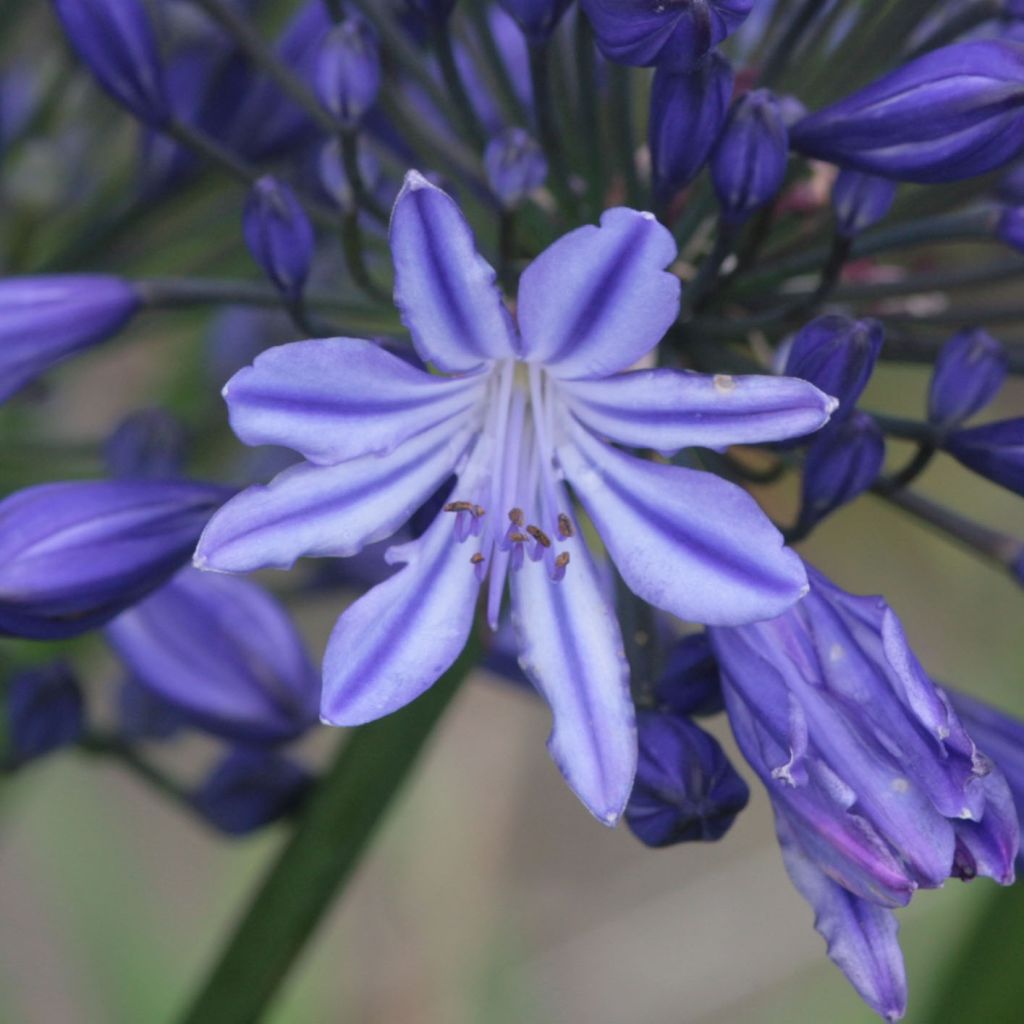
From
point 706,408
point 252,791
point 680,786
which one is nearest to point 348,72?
point 706,408

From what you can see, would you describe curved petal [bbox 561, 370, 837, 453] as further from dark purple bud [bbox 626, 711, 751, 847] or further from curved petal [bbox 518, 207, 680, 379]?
dark purple bud [bbox 626, 711, 751, 847]

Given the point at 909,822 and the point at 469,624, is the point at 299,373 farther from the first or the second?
the point at 909,822

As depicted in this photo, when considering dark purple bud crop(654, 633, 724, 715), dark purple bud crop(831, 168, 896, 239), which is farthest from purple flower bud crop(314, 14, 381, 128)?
dark purple bud crop(654, 633, 724, 715)

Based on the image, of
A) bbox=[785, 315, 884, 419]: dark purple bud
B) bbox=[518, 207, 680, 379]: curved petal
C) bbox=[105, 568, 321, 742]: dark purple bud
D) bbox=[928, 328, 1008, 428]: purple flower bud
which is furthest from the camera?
bbox=[105, 568, 321, 742]: dark purple bud

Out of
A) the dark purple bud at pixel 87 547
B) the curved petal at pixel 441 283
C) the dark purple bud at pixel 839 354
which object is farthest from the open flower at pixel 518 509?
the dark purple bud at pixel 87 547

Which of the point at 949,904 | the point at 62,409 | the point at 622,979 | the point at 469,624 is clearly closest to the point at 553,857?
the point at 622,979

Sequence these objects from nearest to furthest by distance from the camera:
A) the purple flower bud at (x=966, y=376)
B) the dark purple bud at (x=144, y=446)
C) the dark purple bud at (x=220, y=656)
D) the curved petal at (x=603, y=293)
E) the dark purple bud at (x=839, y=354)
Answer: the curved petal at (x=603, y=293) → the dark purple bud at (x=839, y=354) → the purple flower bud at (x=966, y=376) → the dark purple bud at (x=220, y=656) → the dark purple bud at (x=144, y=446)

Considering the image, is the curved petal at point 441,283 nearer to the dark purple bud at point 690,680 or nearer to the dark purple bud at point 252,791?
the dark purple bud at point 690,680
